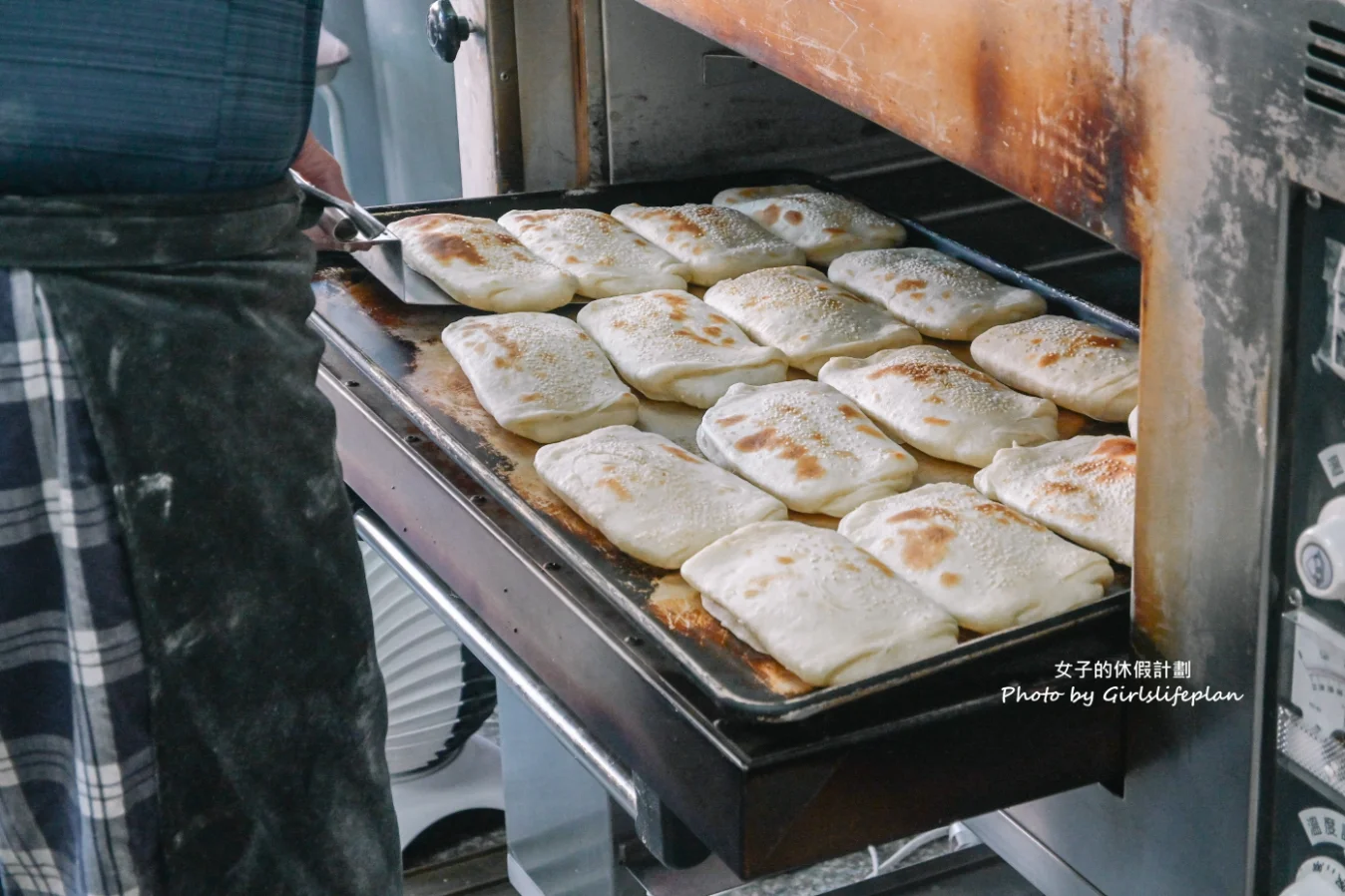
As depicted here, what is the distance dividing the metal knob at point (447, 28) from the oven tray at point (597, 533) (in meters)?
0.21

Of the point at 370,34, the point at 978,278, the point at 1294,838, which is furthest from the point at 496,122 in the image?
the point at 370,34

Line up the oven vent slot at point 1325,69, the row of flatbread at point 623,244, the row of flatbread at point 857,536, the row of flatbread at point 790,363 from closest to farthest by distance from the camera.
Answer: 1. the oven vent slot at point 1325,69
2. the row of flatbread at point 857,536
3. the row of flatbread at point 790,363
4. the row of flatbread at point 623,244

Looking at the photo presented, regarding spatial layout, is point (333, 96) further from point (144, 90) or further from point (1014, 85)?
point (1014, 85)

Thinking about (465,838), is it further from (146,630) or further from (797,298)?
(146,630)

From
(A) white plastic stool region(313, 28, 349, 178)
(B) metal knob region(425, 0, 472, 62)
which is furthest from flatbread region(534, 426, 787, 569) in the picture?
(A) white plastic stool region(313, 28, 349, 178)

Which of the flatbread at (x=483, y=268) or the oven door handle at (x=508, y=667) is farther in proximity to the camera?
the flatbread at (x=483, y=268)

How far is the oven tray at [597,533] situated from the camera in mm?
983

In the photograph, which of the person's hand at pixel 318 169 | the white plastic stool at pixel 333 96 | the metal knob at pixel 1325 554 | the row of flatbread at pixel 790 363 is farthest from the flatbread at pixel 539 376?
the white plastic stool at pixel 333 96

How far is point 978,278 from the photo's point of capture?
1.78 meters

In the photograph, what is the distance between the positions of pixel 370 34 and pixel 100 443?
2984 millimetres

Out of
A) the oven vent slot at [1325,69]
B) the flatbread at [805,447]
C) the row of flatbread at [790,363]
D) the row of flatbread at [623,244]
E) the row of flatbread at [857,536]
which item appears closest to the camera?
the oven vent slot at [1325,69]

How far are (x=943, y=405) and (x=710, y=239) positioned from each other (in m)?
0.58

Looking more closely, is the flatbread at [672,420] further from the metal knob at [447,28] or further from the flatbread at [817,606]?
the metal knob at [447,28]

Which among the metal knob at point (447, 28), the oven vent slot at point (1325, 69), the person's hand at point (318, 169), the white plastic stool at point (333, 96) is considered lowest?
the white plastic stool at point (333, 96)
